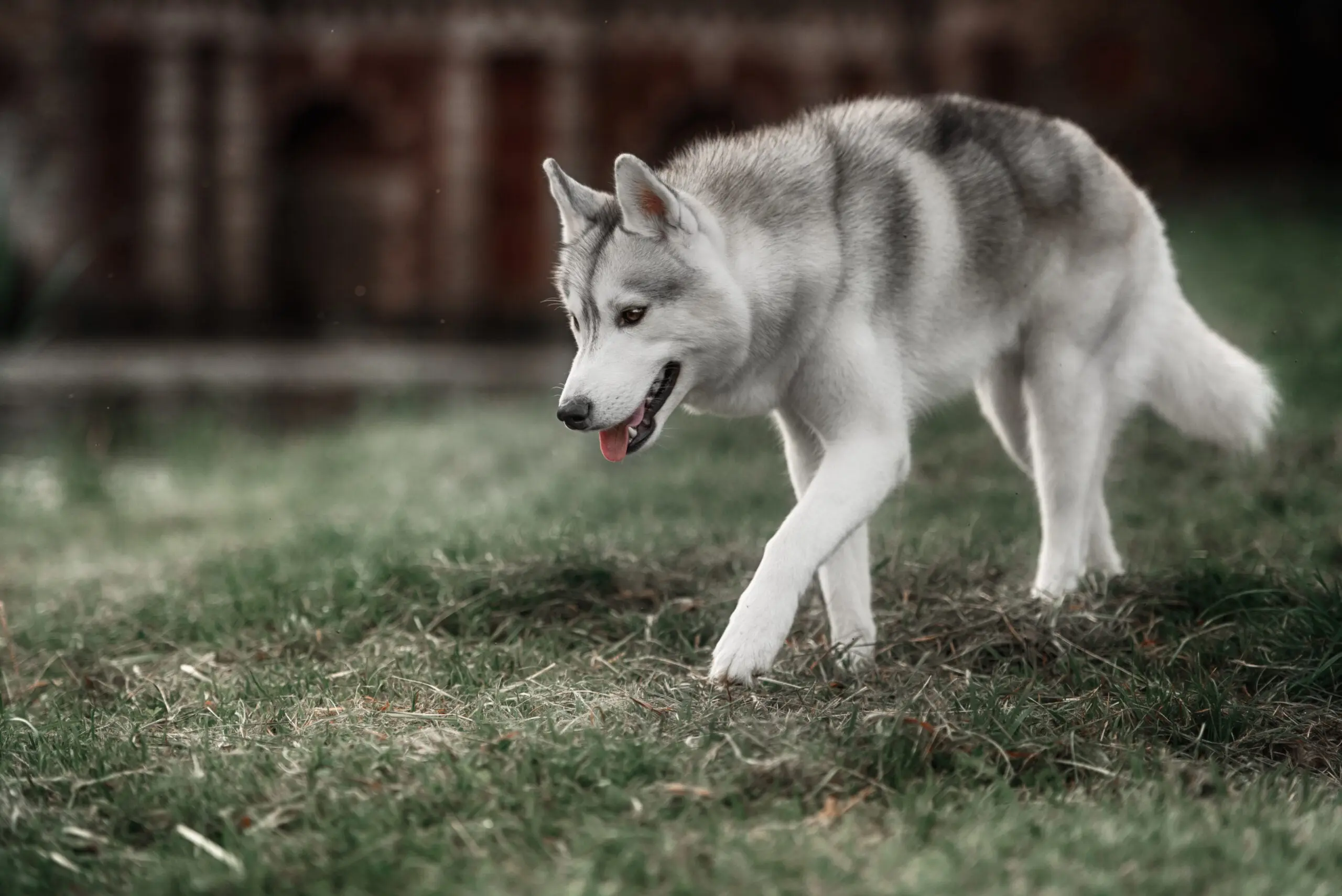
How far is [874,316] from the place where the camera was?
3.63 metres

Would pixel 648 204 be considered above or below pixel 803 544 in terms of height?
above

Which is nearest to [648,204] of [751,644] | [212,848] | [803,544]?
[803,544]

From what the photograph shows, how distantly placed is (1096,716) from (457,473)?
534 centimetres

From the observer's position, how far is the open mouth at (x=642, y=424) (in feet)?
10.8

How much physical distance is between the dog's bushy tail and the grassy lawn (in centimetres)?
44

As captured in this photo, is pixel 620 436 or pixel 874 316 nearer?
pixel 620 436

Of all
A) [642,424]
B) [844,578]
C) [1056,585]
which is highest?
[642,424]

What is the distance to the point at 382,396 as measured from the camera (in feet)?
43.9

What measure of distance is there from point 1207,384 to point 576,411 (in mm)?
2385

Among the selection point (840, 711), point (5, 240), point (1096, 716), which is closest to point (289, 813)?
point (840, 711)

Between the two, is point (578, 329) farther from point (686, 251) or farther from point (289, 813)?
point (289, 813)

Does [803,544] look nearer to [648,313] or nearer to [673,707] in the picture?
[673,707]

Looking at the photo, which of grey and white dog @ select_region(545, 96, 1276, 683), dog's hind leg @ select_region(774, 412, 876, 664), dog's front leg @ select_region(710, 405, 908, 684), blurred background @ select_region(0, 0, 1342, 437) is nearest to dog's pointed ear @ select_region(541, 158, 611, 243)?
grey and white dog @ select_region(545, 96, 1276, 683)

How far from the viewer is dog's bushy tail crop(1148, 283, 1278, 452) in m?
4.48
